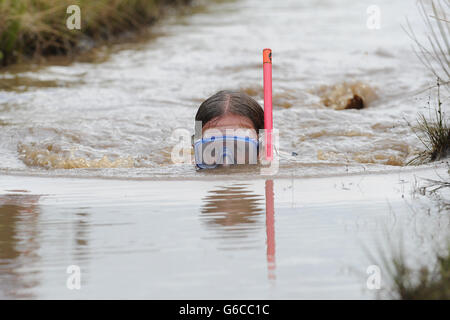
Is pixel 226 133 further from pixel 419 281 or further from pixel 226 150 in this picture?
pixel 419 281

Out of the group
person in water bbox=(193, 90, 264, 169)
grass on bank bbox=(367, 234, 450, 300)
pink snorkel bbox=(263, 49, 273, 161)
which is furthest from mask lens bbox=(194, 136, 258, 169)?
grass on bank bbox=(367, 234, 450, 300)

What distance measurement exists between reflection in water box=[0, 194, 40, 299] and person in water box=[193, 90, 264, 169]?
1.12m

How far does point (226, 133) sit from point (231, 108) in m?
0.27

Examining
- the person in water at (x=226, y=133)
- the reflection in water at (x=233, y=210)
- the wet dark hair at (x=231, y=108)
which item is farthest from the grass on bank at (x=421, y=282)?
the wet dark hair at (x=231, y=108)

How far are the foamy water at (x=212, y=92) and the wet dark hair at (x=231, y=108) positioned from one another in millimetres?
374

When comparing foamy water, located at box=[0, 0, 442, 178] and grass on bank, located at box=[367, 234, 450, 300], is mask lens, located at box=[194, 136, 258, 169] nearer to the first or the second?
foamy water, located at box=[0, 0, 442, 178]

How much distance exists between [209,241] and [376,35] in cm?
1057

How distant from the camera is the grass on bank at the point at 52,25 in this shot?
35.2 feet

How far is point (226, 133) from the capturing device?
16.9ft

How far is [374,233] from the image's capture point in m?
3.46

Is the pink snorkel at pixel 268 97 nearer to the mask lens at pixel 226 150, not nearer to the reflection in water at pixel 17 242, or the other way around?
the mask lens at pixel 226 150

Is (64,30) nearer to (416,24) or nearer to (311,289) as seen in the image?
(416,24)

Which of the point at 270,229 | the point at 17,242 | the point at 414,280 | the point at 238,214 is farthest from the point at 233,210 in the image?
the point at 414,280
